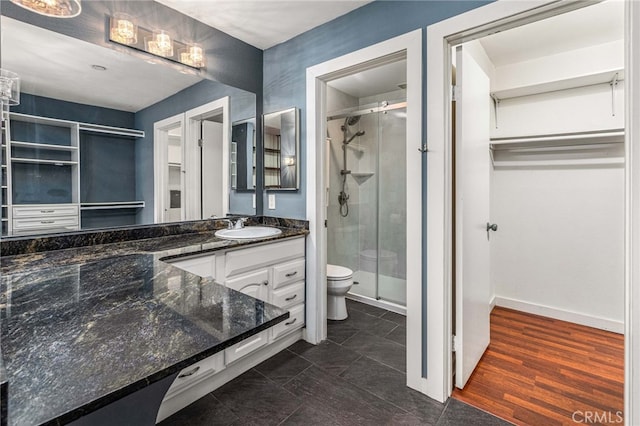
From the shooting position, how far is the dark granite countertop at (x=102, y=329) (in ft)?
1.43

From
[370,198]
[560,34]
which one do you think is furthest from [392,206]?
[560,34]

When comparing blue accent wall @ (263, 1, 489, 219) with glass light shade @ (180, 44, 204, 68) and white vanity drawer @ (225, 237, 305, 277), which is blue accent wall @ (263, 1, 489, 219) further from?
glass light shade @ (180, 44, 204, 68)

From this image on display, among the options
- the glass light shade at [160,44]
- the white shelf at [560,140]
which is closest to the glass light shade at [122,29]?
the glass light shade at [160,44]

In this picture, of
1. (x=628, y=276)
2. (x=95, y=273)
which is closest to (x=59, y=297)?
(x=95, y=273)

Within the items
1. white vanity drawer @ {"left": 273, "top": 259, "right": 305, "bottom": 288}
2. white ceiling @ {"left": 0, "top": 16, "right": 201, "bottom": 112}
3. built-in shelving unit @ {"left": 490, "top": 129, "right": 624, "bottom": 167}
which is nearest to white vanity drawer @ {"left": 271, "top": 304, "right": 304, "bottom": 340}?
white vanity drawer @ {"left": 273, "top": 259, "right": 305, "bottom": 288}

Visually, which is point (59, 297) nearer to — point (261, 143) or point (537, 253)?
point (261, 143)

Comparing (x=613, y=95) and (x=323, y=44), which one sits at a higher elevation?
(x=323, y=44)

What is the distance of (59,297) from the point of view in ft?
2.71

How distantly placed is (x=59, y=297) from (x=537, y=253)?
137 inches

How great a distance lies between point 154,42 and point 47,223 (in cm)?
129

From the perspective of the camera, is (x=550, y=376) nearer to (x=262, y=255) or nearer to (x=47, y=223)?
(x=262, y=255)

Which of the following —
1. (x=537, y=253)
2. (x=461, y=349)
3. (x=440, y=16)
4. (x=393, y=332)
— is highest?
(x=440, y=16)

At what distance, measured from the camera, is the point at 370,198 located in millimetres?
3514

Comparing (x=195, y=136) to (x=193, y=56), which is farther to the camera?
(x=195, y=136)
